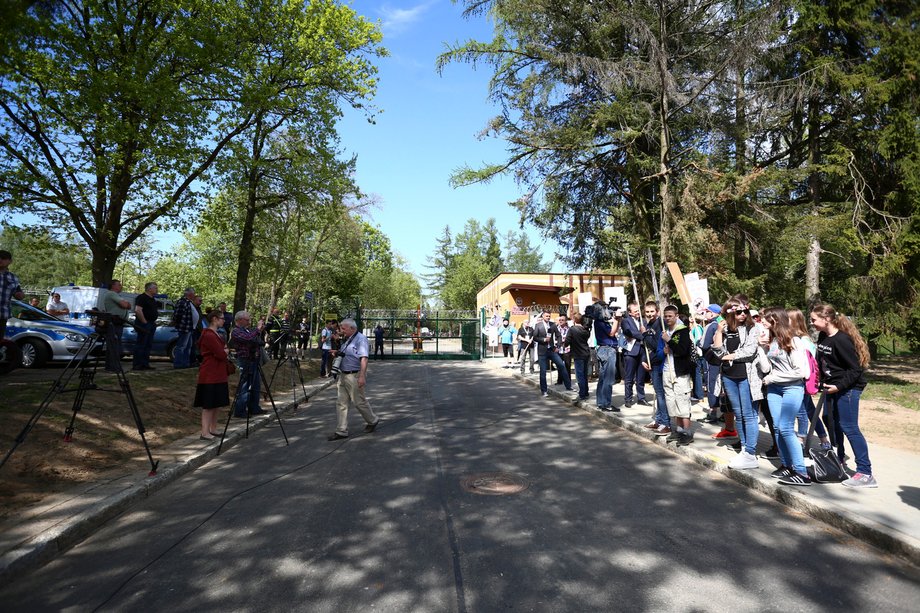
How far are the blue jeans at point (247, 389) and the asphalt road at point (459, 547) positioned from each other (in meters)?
2.51

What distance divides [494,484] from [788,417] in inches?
127

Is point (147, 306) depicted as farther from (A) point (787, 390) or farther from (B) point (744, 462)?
(A) point (787, 390)

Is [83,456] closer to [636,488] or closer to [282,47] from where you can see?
[636,488]

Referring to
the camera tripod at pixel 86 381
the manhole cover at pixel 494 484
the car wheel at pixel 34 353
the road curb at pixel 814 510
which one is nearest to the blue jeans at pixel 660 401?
the road curb at pixel 814 510

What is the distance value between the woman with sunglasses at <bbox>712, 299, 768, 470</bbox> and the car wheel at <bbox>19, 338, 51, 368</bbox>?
1421 cm

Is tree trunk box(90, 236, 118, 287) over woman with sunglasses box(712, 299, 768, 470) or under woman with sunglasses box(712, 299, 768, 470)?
over

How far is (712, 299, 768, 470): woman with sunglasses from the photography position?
6270 millimetres

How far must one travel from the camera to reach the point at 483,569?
3.80 meters

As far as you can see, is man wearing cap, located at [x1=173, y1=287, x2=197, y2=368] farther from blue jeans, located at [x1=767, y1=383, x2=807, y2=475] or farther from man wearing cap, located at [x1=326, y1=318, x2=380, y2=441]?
blue jeans, located at [x1=767, y1=383, x2=807, y2=475]

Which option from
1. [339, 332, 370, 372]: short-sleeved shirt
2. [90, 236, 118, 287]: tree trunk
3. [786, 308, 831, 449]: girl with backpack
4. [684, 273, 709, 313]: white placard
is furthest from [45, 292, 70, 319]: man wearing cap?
[786, 308, 831, 449]: girl with backpack

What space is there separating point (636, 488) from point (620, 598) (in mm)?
2581

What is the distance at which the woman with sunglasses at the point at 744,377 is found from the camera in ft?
20.6

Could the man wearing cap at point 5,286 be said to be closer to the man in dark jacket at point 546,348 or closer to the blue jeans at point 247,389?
the blue jeans at point 247,389

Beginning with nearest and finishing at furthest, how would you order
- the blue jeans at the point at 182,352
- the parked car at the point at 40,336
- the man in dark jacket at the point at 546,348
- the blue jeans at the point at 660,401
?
the blue jeans at the point at 660,401
the parked car at the point at 40,336
the blue jeans at the point at 182,352
the man in dark jacket at the point at 546,348
